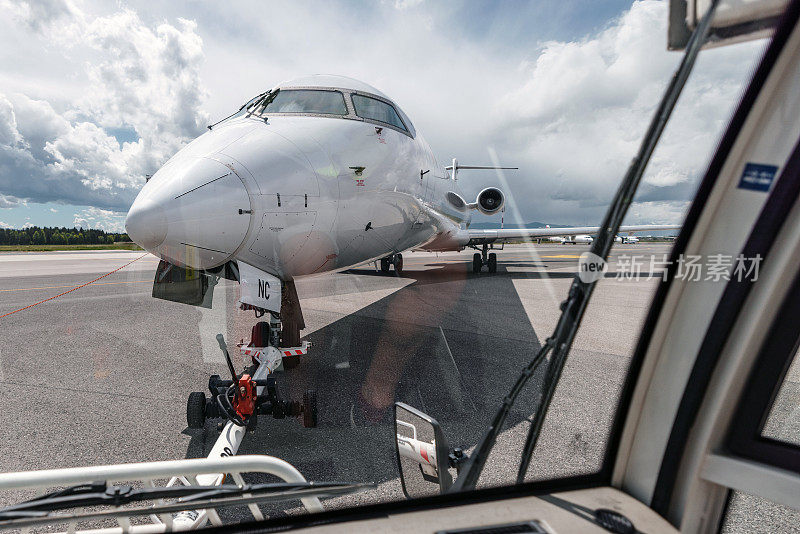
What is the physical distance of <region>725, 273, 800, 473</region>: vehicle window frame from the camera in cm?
89

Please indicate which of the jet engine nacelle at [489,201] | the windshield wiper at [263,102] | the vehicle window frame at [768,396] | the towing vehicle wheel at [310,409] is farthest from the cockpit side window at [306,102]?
the jet engine nacelle at [489,201]

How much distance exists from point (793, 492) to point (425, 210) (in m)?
5.42

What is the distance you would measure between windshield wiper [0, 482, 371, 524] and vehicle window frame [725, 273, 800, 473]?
1026 mm

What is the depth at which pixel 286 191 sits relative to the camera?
115 inches

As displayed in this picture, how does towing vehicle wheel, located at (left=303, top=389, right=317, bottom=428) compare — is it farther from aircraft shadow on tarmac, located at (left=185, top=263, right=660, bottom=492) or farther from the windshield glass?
the windshield glass

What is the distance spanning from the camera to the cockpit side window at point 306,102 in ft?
12.4

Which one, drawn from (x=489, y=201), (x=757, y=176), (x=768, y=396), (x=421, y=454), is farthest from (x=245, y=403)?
(x=489, y=201)

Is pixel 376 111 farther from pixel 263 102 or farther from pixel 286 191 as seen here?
pixel 286 191

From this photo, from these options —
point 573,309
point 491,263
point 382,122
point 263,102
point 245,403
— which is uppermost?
point 382,122

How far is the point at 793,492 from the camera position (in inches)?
33.9

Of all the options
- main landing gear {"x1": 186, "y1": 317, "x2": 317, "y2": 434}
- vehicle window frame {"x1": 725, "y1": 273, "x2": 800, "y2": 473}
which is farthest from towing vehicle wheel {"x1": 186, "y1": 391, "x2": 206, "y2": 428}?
vehicle window frame {"x1": 725, "y1": 273, "x2": 800, "y2": 473}

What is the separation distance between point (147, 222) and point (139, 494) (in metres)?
1.98

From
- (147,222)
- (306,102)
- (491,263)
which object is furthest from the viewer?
(491,263)

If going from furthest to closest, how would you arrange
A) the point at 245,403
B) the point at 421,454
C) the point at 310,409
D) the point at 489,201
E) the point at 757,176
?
1. the point at 489,201
2. the point at 310,409
3. the point at 245,403
4. the point at 421,454
5. the point at 757,176
